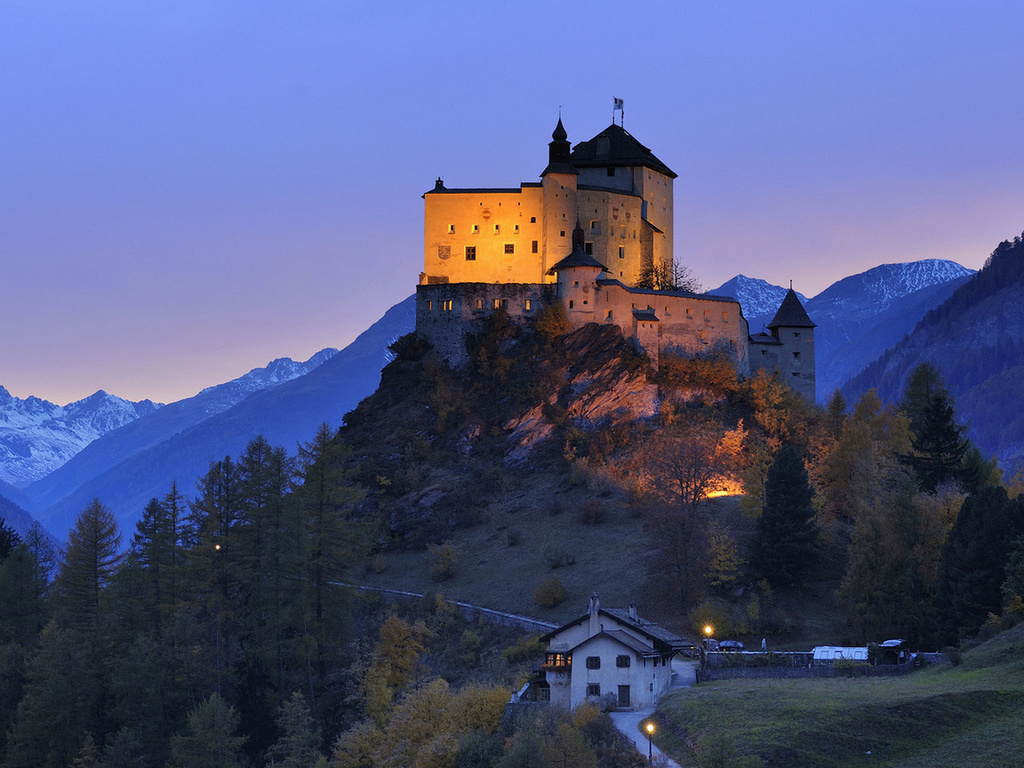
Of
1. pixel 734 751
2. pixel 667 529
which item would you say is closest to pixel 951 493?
pixel 667 529

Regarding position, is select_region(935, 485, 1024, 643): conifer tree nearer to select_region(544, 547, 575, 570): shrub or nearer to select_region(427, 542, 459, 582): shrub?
select_region(544, 547, 575, 570): shrub

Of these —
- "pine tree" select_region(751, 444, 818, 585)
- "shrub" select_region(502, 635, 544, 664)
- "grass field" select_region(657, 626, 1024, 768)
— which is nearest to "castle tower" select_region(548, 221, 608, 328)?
"pine tree" select_region(751, 444, 818, 585)

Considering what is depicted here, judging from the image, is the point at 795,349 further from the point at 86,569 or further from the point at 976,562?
the point at 86,569

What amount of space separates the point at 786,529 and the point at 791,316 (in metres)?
40.7

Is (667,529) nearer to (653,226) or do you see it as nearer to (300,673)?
(300,673)

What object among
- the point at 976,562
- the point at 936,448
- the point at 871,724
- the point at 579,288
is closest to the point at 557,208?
the point at 579,288

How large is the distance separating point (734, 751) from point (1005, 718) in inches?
390

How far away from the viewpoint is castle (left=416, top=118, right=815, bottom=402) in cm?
10625

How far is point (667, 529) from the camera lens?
79.1 metres

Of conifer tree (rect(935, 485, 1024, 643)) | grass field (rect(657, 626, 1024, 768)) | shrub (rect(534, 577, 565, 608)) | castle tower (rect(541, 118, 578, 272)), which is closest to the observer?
grass field (rect(657, 626, 1024, 768))

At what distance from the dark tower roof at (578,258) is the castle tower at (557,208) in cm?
89

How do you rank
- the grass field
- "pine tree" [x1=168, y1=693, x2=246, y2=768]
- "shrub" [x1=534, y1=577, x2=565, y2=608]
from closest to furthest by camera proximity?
the grass field
"pine tree" [x1=168, y1=693, x2=246, y2=768]
"shrub" [x1=534, y1=577, x2=565, y2=608]

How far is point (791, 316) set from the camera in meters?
114

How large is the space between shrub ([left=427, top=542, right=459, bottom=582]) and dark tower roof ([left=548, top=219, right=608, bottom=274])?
2693cm
